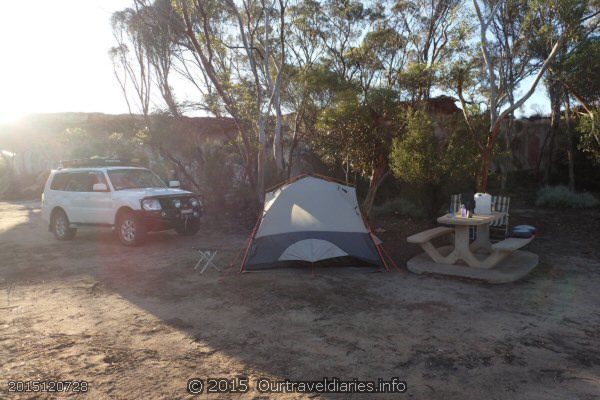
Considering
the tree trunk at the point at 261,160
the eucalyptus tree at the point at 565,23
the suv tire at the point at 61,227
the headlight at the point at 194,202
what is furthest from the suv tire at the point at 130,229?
Answer: the eucalyptus tree at the point at 565,23

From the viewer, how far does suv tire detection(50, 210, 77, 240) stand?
11.1 metres

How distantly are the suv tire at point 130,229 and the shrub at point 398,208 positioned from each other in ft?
20.6

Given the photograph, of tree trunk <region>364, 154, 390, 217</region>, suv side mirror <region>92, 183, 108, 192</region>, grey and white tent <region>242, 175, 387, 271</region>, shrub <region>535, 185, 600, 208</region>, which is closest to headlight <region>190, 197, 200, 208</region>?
suv side mirror <region>92, 183, 108, 192</region>

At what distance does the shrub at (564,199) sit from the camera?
13.7 metres

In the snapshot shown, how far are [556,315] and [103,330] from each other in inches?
208

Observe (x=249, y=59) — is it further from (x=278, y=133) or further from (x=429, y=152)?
(x=429, y=152)

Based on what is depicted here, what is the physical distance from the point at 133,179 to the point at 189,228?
1.76 m

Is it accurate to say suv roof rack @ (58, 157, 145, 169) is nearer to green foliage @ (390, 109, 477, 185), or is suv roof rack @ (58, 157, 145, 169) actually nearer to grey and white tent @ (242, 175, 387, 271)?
grey and white tent @ (242, 175, 387, 271)

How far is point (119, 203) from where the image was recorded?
10.0m

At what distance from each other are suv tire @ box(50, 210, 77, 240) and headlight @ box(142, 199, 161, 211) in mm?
2584

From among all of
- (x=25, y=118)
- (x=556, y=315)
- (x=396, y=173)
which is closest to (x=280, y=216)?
(x=396, y=173)

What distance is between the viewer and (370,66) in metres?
15.3

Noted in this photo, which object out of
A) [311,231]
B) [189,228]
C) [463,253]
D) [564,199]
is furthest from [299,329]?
[564,199]

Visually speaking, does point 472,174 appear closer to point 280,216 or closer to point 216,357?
point 280,216
